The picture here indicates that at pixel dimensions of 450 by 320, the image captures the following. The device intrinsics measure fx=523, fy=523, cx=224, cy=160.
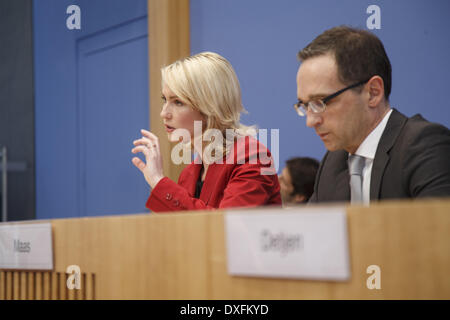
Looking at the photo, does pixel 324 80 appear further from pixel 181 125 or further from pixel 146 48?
pixel 146 48

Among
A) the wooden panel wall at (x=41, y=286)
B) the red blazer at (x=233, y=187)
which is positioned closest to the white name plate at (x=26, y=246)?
the wooden panel wall at (x=41, y=286)

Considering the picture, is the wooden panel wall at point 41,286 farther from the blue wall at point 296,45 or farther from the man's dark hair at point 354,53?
the blue wall at point 296,45

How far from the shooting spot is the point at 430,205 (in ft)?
1.38

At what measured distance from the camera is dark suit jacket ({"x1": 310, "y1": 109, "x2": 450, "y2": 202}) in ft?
3.15

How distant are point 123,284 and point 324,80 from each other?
0.72m

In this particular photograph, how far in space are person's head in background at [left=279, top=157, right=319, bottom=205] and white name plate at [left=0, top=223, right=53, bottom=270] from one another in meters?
1.34

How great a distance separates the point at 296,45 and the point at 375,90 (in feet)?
2.59

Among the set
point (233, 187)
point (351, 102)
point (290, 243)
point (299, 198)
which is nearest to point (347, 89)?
point (351, 102)

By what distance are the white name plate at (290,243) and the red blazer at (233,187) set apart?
2.35ft

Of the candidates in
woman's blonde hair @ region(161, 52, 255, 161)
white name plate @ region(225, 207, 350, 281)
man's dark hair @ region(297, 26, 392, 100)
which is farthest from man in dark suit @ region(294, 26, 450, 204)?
white name plate @ region(225, 207, 350, 281)

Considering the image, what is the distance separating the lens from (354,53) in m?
1.16

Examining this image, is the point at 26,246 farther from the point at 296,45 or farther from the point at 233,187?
the point at 296,45
